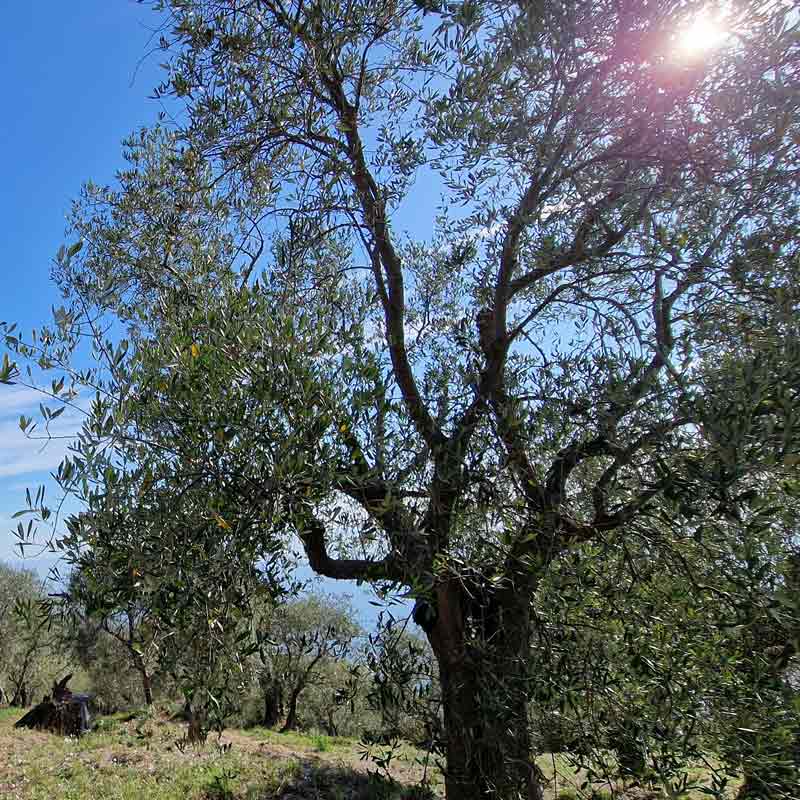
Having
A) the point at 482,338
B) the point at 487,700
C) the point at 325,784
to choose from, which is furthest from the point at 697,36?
Result: the point at 325,784

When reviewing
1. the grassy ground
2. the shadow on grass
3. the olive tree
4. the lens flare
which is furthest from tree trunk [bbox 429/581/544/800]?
the shadow on grass

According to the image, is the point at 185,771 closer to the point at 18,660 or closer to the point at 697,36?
the point at 697,36

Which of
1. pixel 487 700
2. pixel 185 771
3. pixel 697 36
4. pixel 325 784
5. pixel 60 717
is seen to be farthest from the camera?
pixel 60 717

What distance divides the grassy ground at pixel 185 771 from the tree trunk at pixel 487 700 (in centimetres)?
307

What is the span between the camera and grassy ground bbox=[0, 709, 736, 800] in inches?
344

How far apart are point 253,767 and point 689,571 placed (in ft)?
31.1

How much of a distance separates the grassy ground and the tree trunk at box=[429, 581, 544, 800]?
3.07 meters

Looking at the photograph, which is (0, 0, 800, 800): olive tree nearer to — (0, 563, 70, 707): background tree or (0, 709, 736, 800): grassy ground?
(0, 709, 736, 800): grassy ground

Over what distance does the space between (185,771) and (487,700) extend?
327 inches

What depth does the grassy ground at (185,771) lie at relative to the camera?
8.75m

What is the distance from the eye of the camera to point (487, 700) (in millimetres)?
3826

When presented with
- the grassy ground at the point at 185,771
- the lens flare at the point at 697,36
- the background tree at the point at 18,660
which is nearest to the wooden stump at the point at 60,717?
the grassy ground at the point at 185,771

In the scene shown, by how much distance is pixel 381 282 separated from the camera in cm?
558

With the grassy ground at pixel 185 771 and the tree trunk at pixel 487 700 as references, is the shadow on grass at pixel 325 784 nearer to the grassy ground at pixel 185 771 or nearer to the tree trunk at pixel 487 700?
the grassy ground at pixel 185 771
